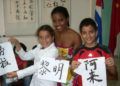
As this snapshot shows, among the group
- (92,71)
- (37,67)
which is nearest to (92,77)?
(92,71)

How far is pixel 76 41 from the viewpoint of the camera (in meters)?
2.11

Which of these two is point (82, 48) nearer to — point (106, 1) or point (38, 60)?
point (38, 60)

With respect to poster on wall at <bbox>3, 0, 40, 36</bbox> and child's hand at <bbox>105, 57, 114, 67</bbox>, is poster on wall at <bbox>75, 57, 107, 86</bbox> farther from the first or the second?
poster on wall at <bbox>3, 0, 40, 36</bbox>

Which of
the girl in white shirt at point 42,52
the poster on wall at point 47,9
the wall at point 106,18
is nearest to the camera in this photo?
the girl in white shirt at point 42,52

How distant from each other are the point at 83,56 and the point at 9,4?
2.75m

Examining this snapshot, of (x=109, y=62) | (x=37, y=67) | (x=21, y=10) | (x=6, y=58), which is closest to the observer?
(x=109, y=62)

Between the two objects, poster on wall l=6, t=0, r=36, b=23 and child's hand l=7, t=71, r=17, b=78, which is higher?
poster on wall l=6, t=0, r=36, b=23

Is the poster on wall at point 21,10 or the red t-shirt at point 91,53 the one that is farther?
the poster on wall at point 21,10

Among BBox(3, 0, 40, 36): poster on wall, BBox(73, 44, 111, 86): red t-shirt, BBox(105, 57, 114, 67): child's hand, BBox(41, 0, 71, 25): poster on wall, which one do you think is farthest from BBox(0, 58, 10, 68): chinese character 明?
BBox(41, 0, 71, 25): poster on wall

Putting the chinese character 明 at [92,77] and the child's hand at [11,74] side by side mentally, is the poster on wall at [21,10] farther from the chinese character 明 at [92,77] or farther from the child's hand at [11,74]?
the chinese character 明 at [92,77]

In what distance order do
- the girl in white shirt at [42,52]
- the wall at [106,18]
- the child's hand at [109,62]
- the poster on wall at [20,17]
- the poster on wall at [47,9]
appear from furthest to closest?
the wall at [106,18] → the poster on wall at [47,9] → the poster on wall at [20,17] → the girl in white shirt at [42,52] → the child's hand at [109,62]

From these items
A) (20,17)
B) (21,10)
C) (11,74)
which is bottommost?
(11,74)

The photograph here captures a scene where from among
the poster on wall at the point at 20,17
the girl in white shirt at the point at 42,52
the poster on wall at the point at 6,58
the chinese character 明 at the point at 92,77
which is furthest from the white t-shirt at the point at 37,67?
the poster on wall at the point at 20,17

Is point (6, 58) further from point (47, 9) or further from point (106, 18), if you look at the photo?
point (106, 18)
